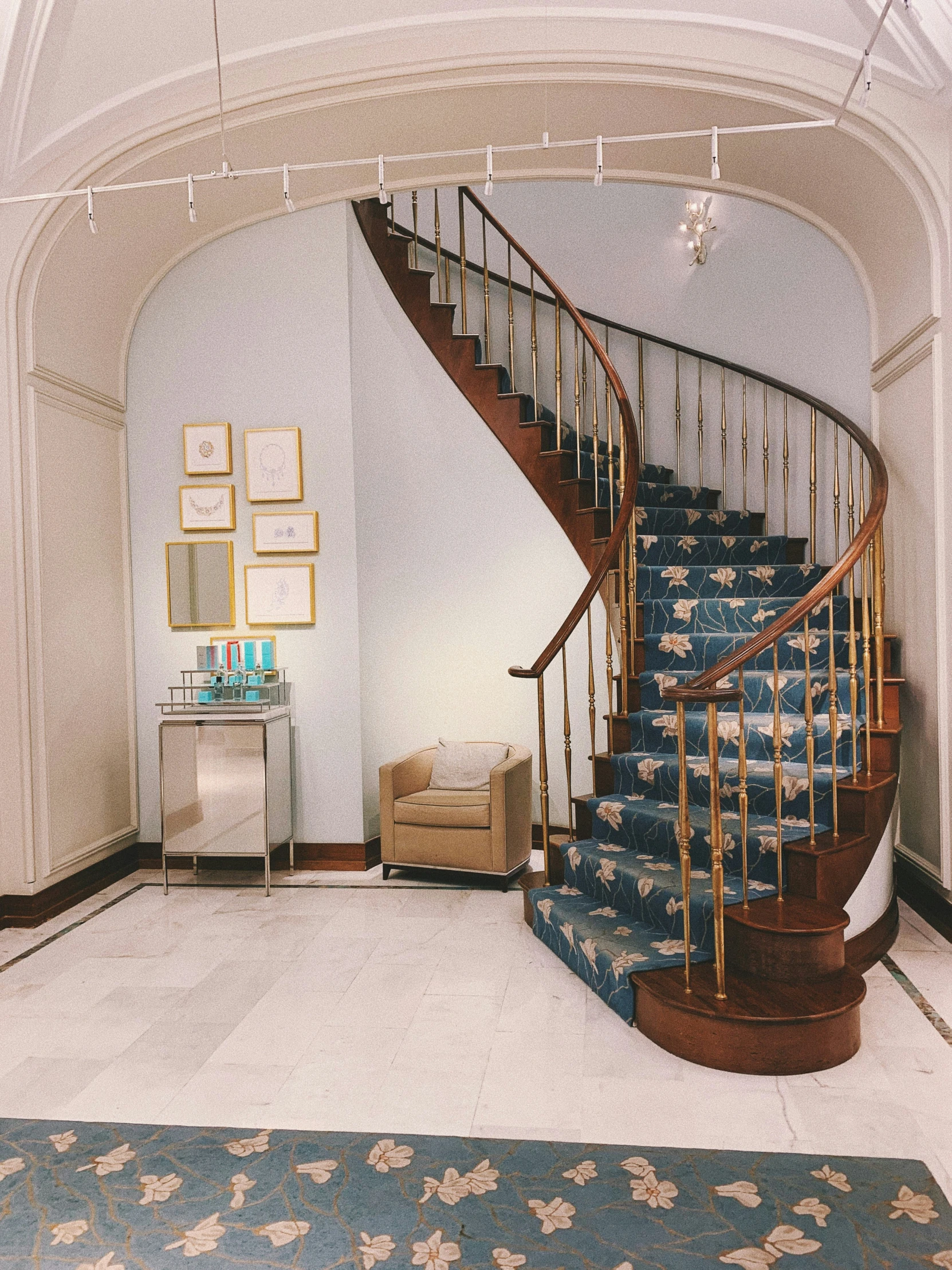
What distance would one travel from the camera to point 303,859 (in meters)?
5.00

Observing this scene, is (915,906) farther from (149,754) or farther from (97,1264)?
(149,754)

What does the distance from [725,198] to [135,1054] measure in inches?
239

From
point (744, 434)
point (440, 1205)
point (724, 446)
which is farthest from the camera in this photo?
point (724, 446)

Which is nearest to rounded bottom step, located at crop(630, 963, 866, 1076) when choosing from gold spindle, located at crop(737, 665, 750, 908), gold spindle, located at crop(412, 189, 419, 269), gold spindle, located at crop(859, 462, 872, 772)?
gold spindle, located at crop(737, 665, 750, 908)

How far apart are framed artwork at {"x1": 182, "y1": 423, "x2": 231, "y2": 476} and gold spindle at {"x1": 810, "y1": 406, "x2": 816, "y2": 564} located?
11.5ft

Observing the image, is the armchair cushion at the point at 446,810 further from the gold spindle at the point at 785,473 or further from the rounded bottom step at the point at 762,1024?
the gold spindle at the point at 785,473

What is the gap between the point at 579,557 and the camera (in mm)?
5105

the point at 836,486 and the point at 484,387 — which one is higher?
the point at 484,387

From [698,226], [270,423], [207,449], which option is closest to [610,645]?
[270,423]

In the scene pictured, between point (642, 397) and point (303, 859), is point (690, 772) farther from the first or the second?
point (642, 397)

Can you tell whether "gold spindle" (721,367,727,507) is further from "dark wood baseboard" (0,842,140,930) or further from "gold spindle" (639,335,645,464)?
"dark wood baseboard" (0,842,140,930)

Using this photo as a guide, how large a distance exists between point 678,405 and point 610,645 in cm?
269

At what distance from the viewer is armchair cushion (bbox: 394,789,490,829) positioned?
4.52 meters

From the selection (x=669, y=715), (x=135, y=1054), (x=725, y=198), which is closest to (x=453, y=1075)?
(x=135, y=1054)
